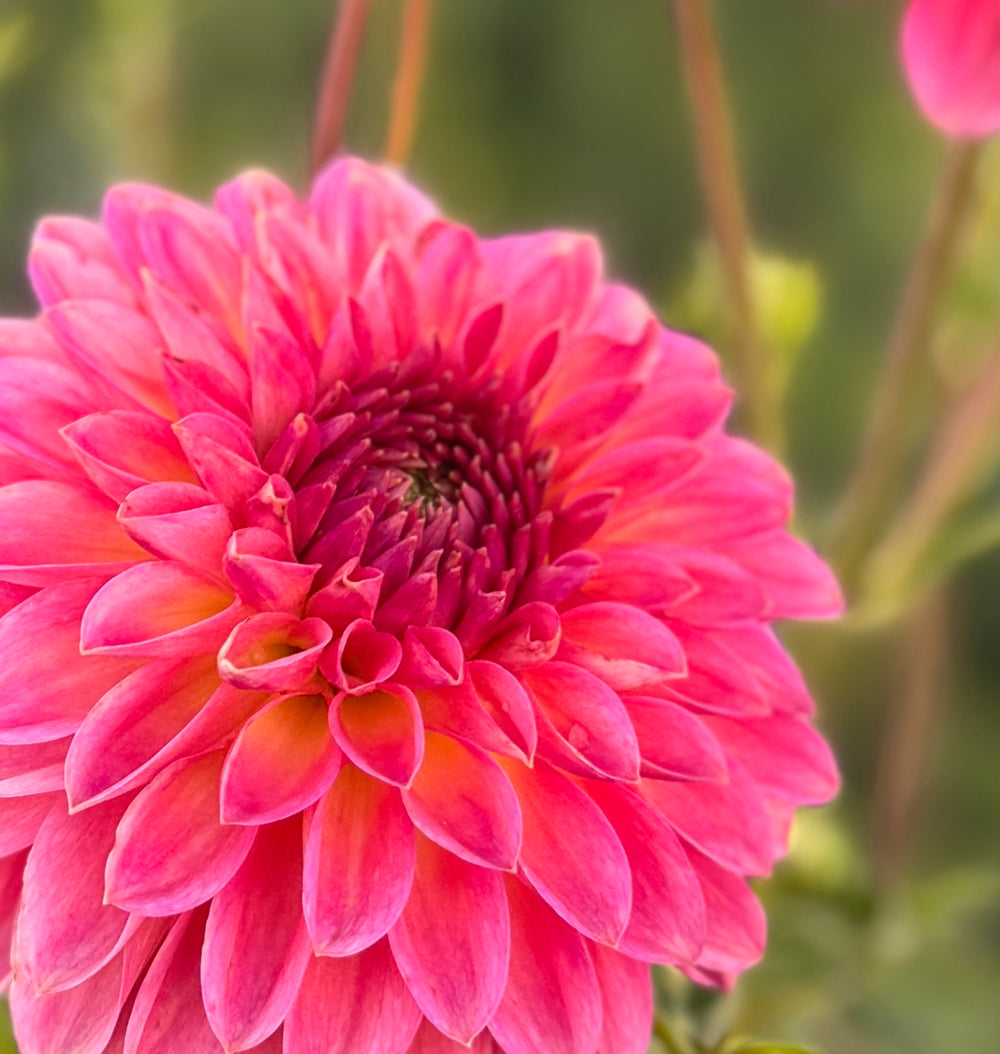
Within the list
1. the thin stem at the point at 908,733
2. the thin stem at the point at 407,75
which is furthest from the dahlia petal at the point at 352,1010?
the thin stem at the point at 908,733

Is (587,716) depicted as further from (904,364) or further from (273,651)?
(904,364)

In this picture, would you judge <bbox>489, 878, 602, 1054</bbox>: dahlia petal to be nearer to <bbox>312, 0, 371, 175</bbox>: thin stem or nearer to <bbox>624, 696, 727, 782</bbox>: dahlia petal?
<bbox>624, 696, 727, 782</bbox>: dahlia petal

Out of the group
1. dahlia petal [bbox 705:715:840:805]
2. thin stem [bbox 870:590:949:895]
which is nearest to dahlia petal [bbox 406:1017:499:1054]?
dahlia petal [bbox 705:715:840:805]

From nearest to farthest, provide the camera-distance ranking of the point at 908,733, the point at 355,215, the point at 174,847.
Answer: the point at 174,847 → the point at 355,215 → the point at 908,733

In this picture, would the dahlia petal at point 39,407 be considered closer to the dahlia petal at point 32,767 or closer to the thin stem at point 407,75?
the dahlia petal at point 32,767

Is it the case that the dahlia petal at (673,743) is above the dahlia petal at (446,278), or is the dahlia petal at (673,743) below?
below

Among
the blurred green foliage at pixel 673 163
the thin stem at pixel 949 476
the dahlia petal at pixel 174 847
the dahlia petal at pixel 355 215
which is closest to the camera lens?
the dahlia petal at pixel 174 847

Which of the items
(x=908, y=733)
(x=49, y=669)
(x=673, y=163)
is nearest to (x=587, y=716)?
(x=49, y=669)
